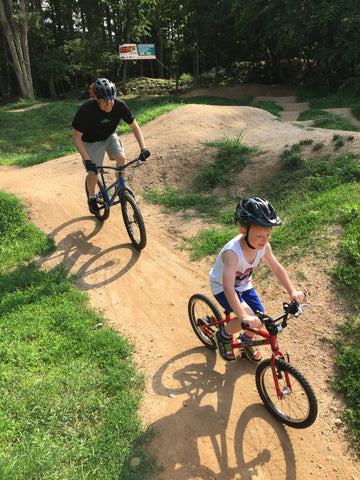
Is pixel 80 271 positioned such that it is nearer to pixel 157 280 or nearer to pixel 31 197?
pixel 157 280

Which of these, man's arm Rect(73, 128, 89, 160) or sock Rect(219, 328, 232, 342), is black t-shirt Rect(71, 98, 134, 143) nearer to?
man's arm Rect(73, 128, 89, 160)

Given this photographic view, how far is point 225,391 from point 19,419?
200cm

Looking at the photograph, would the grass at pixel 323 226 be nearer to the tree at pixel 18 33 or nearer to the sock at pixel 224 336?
the sock at pixel 224 336

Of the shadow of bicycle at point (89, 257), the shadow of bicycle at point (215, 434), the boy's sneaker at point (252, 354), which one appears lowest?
the shadow of bicycle at point (215, 434)

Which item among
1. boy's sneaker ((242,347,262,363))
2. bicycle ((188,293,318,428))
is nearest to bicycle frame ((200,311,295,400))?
bicycle ((188,293,318,428))

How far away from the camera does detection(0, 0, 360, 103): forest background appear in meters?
18.4

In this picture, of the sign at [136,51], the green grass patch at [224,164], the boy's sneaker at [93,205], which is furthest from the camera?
the sign at [136,51]

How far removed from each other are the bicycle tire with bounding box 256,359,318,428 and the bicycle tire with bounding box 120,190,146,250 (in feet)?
10.0

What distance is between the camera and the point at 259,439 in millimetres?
2912

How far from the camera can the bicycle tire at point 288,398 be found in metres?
2.71

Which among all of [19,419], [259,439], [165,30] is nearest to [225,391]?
[259,439]

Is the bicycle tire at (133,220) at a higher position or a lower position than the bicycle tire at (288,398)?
higher

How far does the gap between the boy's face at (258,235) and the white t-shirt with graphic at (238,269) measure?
15cm

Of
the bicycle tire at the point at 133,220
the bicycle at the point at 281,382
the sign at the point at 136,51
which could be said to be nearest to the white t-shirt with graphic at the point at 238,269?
the bicycle at the point at 281,382
